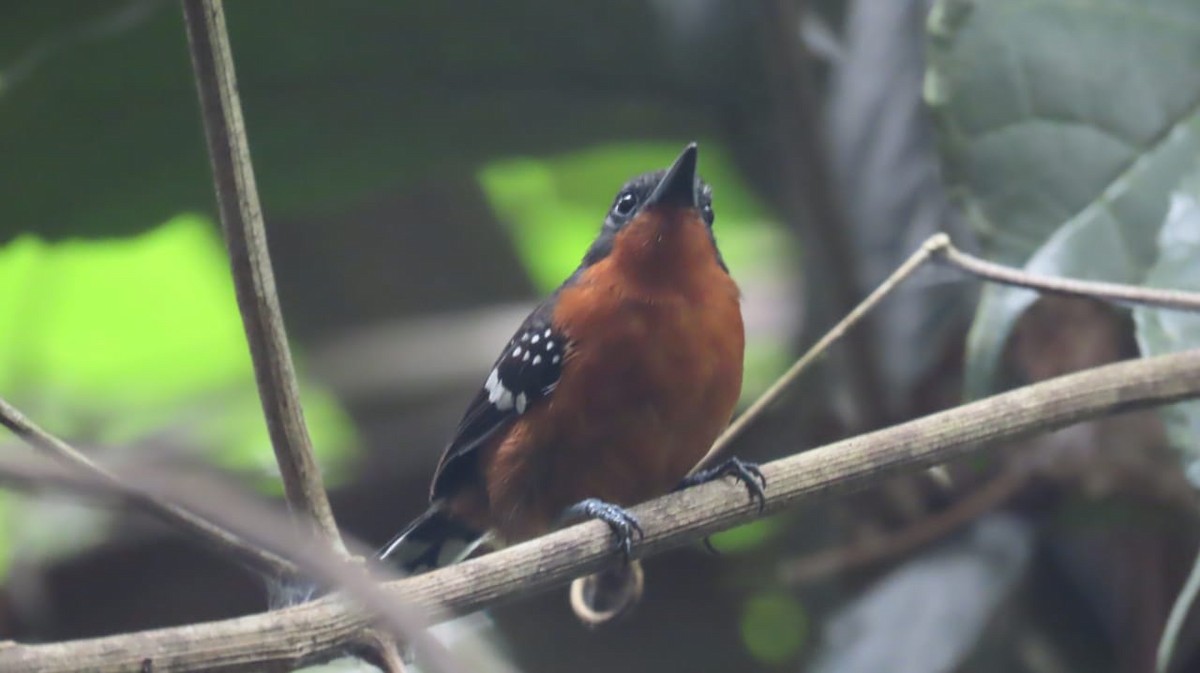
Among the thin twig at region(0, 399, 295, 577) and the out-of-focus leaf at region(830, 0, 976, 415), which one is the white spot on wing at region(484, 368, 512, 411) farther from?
the out-of-focus leaf at region(830, 0, 976, 415)

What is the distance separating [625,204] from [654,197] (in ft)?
0.35

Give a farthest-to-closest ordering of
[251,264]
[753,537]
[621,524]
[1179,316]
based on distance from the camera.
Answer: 1. [753,537]
2. [1179,316]
3. [621,524]
4. [251,264]

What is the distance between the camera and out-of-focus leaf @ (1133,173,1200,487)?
173cm

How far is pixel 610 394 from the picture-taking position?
1854mm

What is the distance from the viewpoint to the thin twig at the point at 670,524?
1017 mm

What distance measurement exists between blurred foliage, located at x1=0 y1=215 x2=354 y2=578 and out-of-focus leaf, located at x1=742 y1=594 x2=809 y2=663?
1034 mm

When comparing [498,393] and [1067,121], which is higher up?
[1067,121]

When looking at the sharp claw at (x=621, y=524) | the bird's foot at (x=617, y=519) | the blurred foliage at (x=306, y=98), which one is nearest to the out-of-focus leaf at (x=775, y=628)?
the blurred foliage at (x=306, y=98)

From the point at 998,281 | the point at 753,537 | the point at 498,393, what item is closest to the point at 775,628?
the point at 753,537

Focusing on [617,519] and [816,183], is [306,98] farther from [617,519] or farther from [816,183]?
[617,519]

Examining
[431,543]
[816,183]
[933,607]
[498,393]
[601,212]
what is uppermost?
[816,183]

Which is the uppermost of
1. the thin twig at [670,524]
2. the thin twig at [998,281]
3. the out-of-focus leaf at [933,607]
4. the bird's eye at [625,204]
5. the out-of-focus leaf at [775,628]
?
the bird's eye at [625,204]

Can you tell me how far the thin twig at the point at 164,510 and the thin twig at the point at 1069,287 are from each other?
0.95 m

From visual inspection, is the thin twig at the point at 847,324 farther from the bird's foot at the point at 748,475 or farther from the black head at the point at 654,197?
the black head at the point at 654,197
